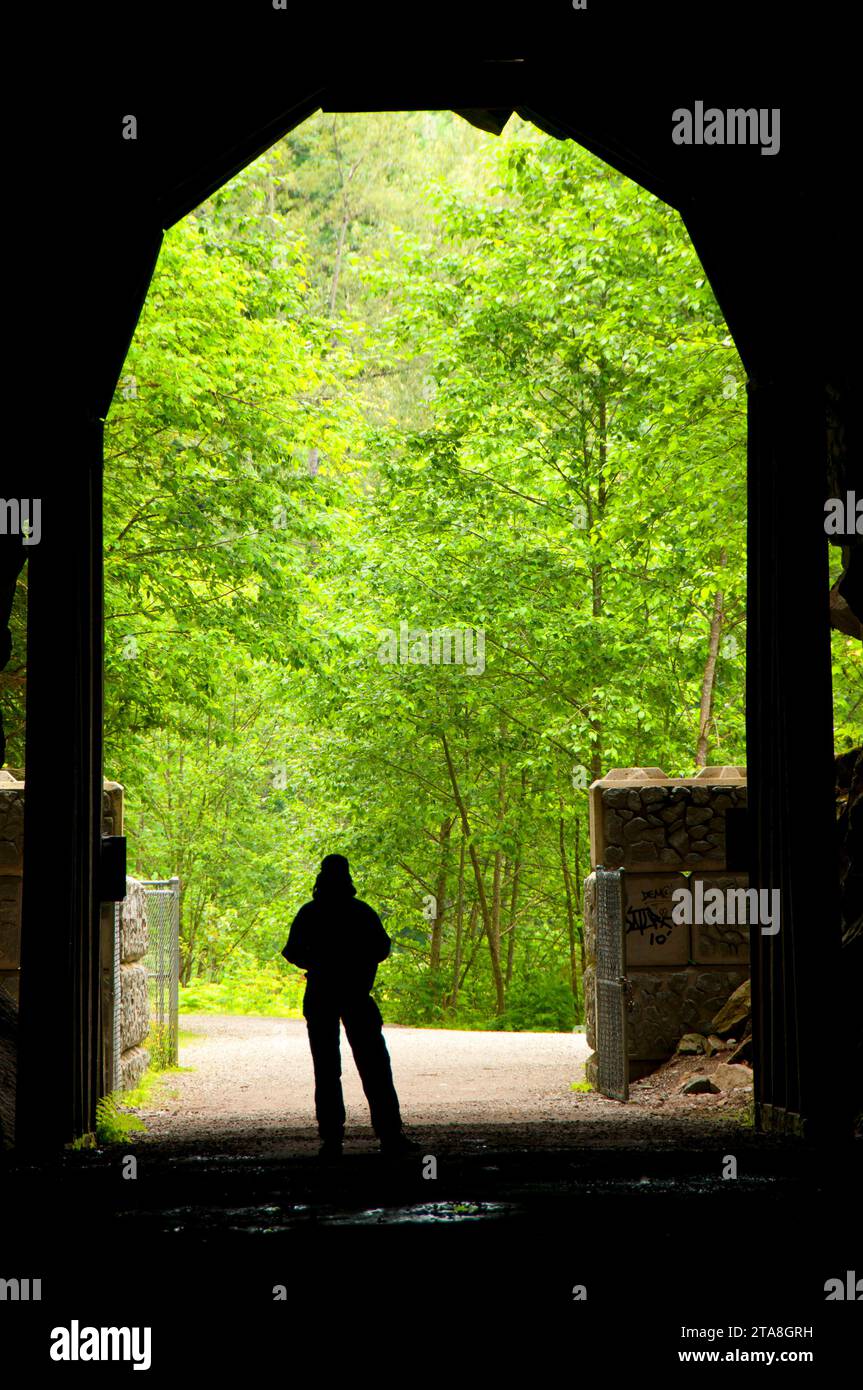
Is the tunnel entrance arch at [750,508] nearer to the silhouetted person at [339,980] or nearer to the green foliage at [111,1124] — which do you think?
the green foliage at [111,1124]

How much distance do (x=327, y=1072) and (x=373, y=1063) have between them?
297 millimetres

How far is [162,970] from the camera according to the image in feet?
52.2

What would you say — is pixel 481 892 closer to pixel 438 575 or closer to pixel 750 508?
pixel 438 575

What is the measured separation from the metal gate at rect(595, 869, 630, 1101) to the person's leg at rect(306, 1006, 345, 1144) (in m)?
4.74

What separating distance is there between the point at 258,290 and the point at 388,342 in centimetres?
475

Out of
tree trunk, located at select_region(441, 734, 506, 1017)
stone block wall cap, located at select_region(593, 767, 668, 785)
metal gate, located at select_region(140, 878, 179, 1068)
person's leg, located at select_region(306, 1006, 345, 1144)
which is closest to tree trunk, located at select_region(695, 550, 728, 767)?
tree trunk, located at select_region(441, 734, 506, 1017)

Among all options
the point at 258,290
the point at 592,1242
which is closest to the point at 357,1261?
the point at 592,1242

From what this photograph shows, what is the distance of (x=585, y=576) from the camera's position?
2312cm

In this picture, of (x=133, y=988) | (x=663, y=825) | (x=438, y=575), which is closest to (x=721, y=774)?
(x=663, y=825)

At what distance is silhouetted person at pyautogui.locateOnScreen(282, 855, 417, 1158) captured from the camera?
795cm

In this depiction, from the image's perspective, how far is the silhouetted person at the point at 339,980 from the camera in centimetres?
795

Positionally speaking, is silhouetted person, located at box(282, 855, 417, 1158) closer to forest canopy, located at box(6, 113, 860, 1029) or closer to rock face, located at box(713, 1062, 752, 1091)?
rock face, located at box(713, 1062, 752, 1091)

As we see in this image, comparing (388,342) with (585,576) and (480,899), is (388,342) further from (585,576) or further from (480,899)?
(480,899)

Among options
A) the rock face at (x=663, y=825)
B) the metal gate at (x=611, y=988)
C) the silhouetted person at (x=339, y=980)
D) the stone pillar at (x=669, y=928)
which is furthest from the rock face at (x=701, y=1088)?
the silhouetted person at (x=339, y=980)
